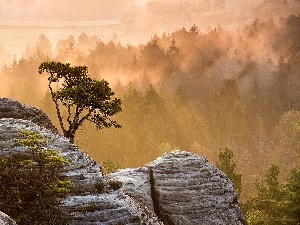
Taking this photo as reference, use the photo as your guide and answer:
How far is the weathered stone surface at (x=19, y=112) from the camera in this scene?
24.8 m

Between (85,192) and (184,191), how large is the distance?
12.4 meters

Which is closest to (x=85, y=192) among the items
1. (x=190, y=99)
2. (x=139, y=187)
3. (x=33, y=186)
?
(x=33, y=186)

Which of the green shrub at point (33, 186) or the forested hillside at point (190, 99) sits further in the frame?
the forested hillside at point (190, 99)

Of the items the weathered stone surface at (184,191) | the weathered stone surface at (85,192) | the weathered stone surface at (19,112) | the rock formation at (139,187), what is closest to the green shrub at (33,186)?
the weathered stone surface at (85,192)

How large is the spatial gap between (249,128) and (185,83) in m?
41.4

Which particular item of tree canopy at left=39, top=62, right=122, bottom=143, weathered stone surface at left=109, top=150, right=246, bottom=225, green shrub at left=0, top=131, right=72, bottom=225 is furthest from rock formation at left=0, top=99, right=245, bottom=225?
tree canopy at left=39, top=62, right=122, bottom=143

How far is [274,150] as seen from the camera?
136 m

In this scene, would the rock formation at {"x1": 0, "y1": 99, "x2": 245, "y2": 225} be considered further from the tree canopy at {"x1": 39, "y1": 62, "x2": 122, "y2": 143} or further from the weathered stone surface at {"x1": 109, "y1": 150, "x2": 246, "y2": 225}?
the tree canopy at {"x1": 39, "y1": 62, "x2": 122, "y2": 143}

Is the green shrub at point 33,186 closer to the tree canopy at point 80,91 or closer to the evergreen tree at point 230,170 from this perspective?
the tree canopy at point 80,91

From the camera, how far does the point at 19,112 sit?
25562 millimetres

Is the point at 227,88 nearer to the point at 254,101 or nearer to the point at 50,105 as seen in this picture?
the point at 254,101

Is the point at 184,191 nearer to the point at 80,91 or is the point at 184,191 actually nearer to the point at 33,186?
the point at 80,91

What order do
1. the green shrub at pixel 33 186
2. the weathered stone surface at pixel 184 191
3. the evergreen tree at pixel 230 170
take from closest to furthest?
the green shrub at pixel 33 186, the weathered stone surface at pixel 184 191, the evergreen tree at pixel 230 170

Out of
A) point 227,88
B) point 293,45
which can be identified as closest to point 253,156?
point 227,88
